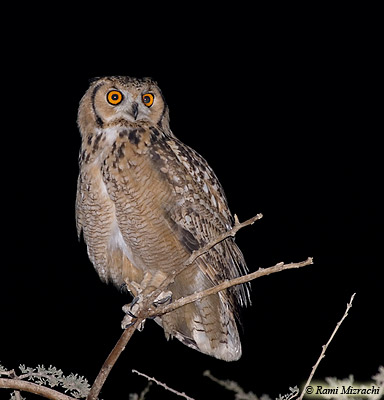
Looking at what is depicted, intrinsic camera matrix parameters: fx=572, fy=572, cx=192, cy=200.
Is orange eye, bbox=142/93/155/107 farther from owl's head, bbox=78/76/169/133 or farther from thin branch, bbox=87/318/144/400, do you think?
thin branch, bbox=87/318/144/400

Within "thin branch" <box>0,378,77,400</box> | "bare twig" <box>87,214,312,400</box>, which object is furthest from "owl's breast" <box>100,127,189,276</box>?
"thin branch" <box>0,378,77,400</box>

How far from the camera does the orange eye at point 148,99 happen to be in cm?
225

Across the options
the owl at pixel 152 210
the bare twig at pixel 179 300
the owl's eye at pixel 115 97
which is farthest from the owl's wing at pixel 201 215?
the bare twig at pixel 179 300

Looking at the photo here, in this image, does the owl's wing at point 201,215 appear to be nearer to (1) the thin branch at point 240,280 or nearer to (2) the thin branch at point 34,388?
(1) the thin branch at point 240,280

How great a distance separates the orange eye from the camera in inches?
88.4

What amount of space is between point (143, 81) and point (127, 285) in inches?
31.5

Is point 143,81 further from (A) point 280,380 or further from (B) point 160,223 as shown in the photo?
(A) point 280,380

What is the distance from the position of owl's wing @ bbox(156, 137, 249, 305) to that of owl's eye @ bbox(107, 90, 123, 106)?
9.8 inches

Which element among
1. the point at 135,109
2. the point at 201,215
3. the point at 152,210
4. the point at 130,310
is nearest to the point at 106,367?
the point at 130,310

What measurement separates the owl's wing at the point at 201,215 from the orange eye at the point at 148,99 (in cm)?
17

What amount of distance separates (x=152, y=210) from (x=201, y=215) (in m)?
0.20

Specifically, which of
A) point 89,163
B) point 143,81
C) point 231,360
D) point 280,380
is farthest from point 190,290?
point 280,380

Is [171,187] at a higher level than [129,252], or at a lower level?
higher

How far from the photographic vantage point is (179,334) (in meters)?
2.24
